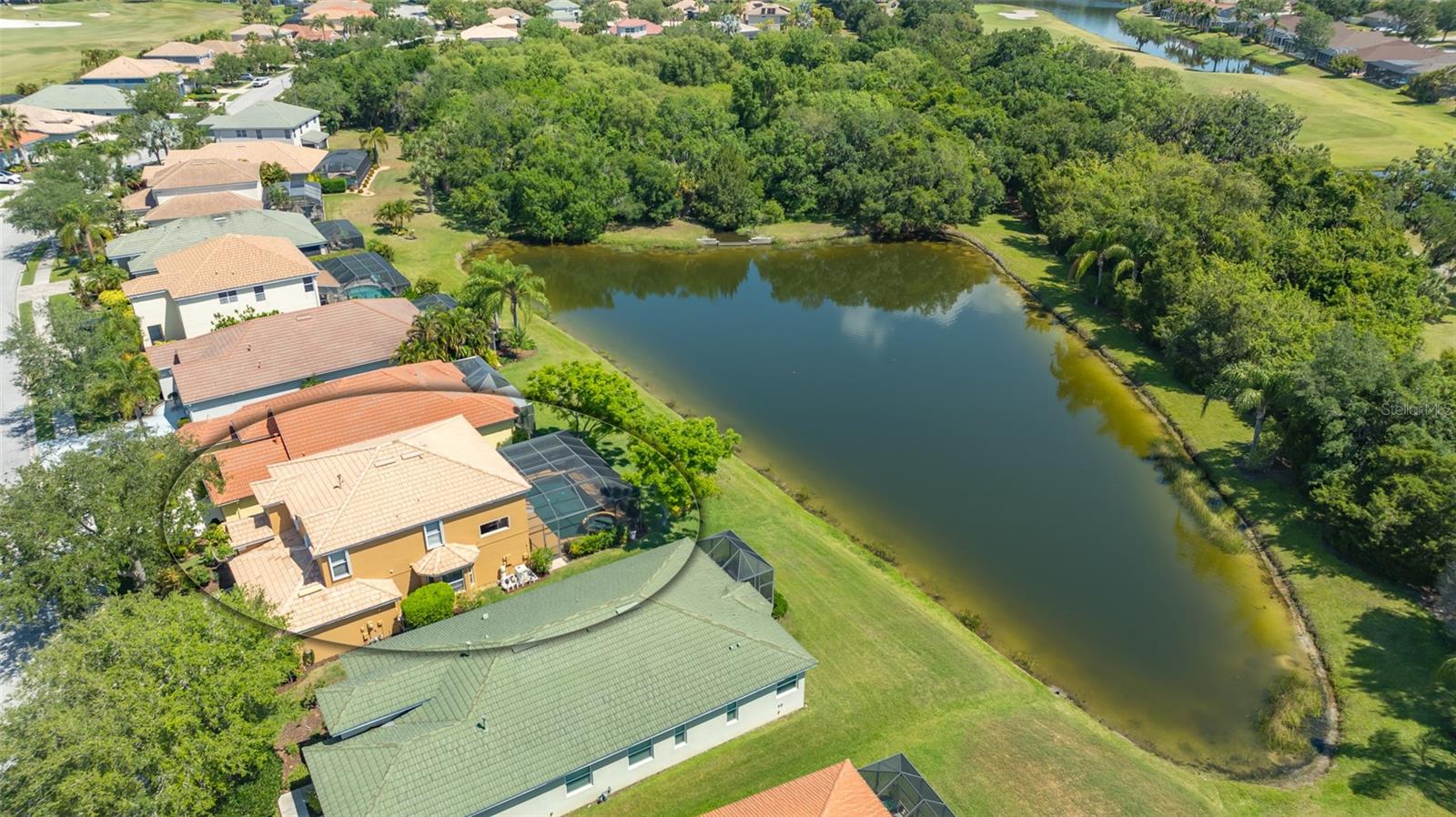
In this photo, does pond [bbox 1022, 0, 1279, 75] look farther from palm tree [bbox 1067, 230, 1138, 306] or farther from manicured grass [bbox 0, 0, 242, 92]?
manicured grass [bbox 0, 0, 242, 92]

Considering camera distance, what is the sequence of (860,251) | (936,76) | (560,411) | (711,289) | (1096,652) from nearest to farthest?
(1096,652), (560,411), (711,289), (860,251), (936,76)

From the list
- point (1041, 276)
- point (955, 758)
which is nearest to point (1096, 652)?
point (955, 758)

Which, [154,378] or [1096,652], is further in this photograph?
[154,378]

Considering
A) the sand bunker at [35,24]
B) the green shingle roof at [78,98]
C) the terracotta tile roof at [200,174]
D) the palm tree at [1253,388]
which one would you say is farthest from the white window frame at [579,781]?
the sand bunker at [35,24]

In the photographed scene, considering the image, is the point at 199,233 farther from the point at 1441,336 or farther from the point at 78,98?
the point at 1441,336

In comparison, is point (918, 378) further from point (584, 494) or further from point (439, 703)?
point (439, 703)

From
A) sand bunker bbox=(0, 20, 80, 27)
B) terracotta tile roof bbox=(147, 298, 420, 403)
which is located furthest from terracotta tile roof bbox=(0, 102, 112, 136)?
sand bunker bbox=(0, 20, 80, 27)
